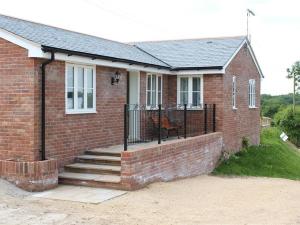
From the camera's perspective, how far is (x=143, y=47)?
2147cm

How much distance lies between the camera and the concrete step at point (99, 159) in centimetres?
1182

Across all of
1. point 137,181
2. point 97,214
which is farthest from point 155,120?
point 97,214

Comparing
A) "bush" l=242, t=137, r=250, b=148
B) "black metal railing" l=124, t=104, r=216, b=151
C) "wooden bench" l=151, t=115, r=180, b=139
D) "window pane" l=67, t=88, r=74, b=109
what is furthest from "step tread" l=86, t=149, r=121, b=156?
"bush" l=242, t=137, r=250, b=148

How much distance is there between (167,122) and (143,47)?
5.51 m

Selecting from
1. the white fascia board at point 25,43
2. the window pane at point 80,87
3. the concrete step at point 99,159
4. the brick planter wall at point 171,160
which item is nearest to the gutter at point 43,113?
the white fascia board at point 25,43

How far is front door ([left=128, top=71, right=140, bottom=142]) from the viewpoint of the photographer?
1574cm

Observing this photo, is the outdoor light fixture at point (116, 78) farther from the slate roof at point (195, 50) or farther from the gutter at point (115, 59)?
the slate roof at point (195, 50)

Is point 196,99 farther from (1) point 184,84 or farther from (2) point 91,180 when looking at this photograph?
(2) point 91,180

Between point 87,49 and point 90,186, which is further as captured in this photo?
point 87,49

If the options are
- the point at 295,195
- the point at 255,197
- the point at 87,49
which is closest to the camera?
the point at 255,197

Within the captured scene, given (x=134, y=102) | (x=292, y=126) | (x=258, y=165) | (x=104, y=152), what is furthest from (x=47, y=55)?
(x=292, y=126)

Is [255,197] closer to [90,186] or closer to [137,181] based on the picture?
[137,181]

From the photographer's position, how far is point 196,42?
22.0m

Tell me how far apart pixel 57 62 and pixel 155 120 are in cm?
608
